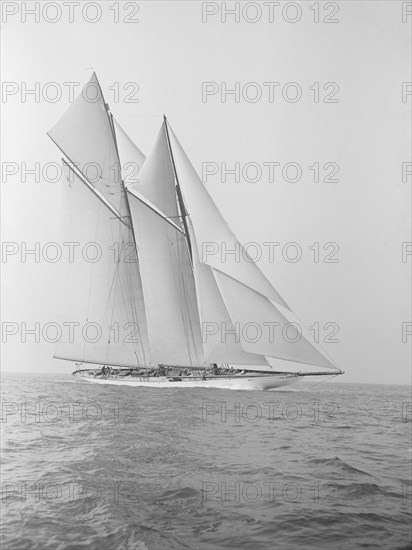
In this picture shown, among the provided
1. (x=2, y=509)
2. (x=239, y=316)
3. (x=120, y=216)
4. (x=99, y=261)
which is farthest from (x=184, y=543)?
(x=120, y=216)

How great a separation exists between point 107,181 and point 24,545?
27.9m

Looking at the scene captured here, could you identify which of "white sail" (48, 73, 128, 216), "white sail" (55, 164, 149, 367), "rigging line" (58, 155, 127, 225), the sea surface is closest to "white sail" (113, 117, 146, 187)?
"white sail" (48, 73, 128, 216)

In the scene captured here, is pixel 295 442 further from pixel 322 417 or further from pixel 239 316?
pixel 239 316

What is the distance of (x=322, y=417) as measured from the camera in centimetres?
1546

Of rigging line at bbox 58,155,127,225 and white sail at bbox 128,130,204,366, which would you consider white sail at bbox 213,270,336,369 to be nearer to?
white sail at bbox 128,130,204,366

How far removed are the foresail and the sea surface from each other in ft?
49.3

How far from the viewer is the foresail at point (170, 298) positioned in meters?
27.9

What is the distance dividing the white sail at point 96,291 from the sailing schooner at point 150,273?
0.18 ft

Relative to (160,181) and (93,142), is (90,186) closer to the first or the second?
(93,142)

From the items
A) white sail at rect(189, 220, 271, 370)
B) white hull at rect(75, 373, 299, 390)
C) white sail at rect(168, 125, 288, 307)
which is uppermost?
white sail at rect(168, 125, 288, 307)

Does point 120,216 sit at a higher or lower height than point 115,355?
higher

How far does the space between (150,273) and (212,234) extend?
448cm

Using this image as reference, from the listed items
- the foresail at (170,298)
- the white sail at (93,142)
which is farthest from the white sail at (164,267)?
the white sail at (93,142)

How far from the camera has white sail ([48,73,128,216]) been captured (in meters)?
28.9
